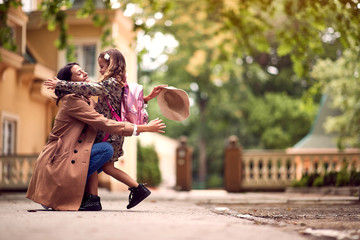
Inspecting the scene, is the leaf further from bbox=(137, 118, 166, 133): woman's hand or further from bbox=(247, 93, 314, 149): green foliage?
bbox=(247, 93, 314, 149): green foliage

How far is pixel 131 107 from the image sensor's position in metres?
6.83

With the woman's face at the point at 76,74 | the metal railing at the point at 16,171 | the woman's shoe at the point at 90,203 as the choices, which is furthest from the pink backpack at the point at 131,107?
the metal railing at the point at 16,171

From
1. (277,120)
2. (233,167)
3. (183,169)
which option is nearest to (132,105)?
(233,167)

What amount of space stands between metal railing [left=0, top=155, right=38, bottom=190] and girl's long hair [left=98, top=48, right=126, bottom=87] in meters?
11.0

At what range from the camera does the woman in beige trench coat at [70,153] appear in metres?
6.45

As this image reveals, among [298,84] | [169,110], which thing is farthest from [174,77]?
[169,110]

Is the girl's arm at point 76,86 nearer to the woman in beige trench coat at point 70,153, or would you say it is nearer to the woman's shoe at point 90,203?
the woman in beige trench coat at point 70,153

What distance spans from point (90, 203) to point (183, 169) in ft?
49.4

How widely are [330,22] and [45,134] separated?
11.2m

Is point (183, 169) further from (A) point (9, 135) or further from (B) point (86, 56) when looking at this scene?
(A) point (9, 135)

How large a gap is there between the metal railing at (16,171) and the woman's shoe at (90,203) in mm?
10833

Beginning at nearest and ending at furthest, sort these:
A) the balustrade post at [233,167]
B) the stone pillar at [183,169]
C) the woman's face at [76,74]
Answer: the woman's face at [76,74]
the balustrade post at [233,167]
the stone pillar at [183,169]

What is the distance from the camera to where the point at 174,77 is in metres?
41.7

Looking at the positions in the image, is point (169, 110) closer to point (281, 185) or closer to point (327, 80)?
point (281, 185)
